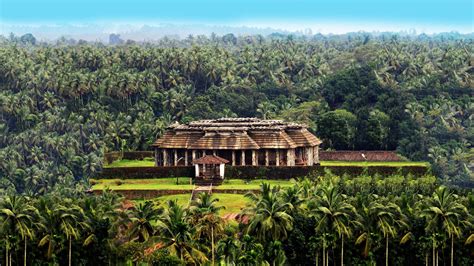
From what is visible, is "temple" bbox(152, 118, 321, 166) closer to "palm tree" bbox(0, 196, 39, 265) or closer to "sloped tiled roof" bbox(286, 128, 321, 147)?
"sloped tiled roof" bbox(286, 128, 321, 147)

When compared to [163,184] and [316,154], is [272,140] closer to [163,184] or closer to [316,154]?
[316,154]

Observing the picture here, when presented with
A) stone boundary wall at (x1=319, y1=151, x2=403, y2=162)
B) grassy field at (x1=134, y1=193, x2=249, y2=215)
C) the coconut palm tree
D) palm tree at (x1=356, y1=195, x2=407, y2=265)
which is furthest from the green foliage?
the coconut palm tree

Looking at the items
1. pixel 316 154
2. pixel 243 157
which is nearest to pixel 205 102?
pixel 316 154

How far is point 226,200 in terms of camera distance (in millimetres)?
76312

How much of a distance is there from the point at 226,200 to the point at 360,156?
95.8 ft

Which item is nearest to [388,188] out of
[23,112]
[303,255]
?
[303,255]

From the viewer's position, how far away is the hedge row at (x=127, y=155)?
100 m

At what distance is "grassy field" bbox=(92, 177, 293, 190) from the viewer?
81125mm

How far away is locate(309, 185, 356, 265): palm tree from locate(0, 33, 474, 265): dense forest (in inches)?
2.5

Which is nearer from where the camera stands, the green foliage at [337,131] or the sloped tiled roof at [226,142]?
the sloped tiled roof at [226,142]

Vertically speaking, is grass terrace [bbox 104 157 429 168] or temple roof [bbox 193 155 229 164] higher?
temple roof [bbox 193 155 229 164]

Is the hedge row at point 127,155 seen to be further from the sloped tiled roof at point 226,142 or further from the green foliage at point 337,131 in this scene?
the green foliage at point 337,131

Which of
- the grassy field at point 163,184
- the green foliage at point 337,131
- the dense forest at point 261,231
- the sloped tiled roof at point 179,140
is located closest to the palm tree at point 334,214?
the dense forest at point 261,231

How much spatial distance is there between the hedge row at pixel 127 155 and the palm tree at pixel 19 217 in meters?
36.2
